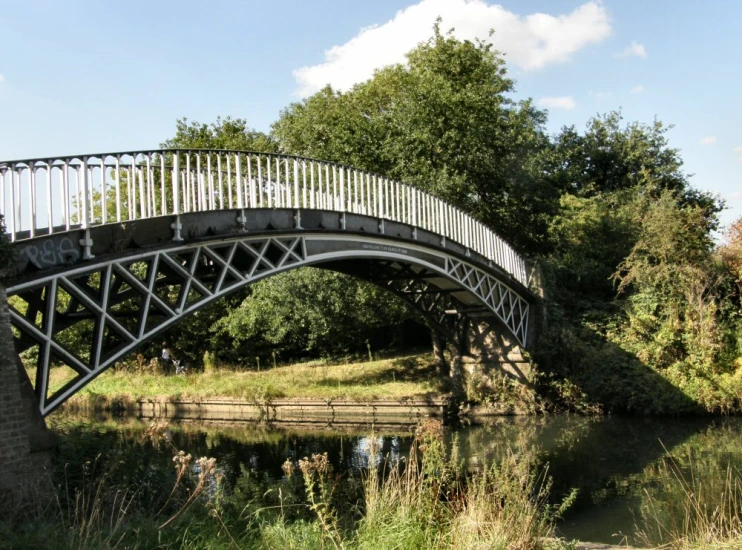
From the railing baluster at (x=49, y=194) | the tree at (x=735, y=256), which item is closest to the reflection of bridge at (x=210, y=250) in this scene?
the railing baluster at (x=49, y=194)

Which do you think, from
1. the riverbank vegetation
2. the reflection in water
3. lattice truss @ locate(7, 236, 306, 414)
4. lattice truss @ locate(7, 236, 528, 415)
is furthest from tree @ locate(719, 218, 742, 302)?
the riverbank vegetation

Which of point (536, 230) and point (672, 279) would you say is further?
point (536, 230)

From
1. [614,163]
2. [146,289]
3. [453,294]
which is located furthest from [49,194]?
[614,163]

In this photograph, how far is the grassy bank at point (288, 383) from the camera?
76.9ft

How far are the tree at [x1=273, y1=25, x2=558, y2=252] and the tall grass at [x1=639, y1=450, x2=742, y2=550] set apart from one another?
1366cm

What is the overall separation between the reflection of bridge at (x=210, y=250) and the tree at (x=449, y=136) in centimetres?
433

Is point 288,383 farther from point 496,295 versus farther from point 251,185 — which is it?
point 251,185

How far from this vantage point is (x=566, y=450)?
16.6m

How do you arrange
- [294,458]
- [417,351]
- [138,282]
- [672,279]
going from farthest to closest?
[417,351] < [672,279] < [294,458] < [138,282]

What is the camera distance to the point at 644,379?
21359 mm

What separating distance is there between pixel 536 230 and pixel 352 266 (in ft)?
41.9

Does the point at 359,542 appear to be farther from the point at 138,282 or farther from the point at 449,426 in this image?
the point at 449,426

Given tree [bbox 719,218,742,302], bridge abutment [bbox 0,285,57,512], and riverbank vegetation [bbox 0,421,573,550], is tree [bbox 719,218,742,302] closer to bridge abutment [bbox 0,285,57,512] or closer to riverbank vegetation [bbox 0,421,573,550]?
riverbank vegetation [bbox 0,421,573,550]

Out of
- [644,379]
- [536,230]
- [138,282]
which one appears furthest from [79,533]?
[536,230]
